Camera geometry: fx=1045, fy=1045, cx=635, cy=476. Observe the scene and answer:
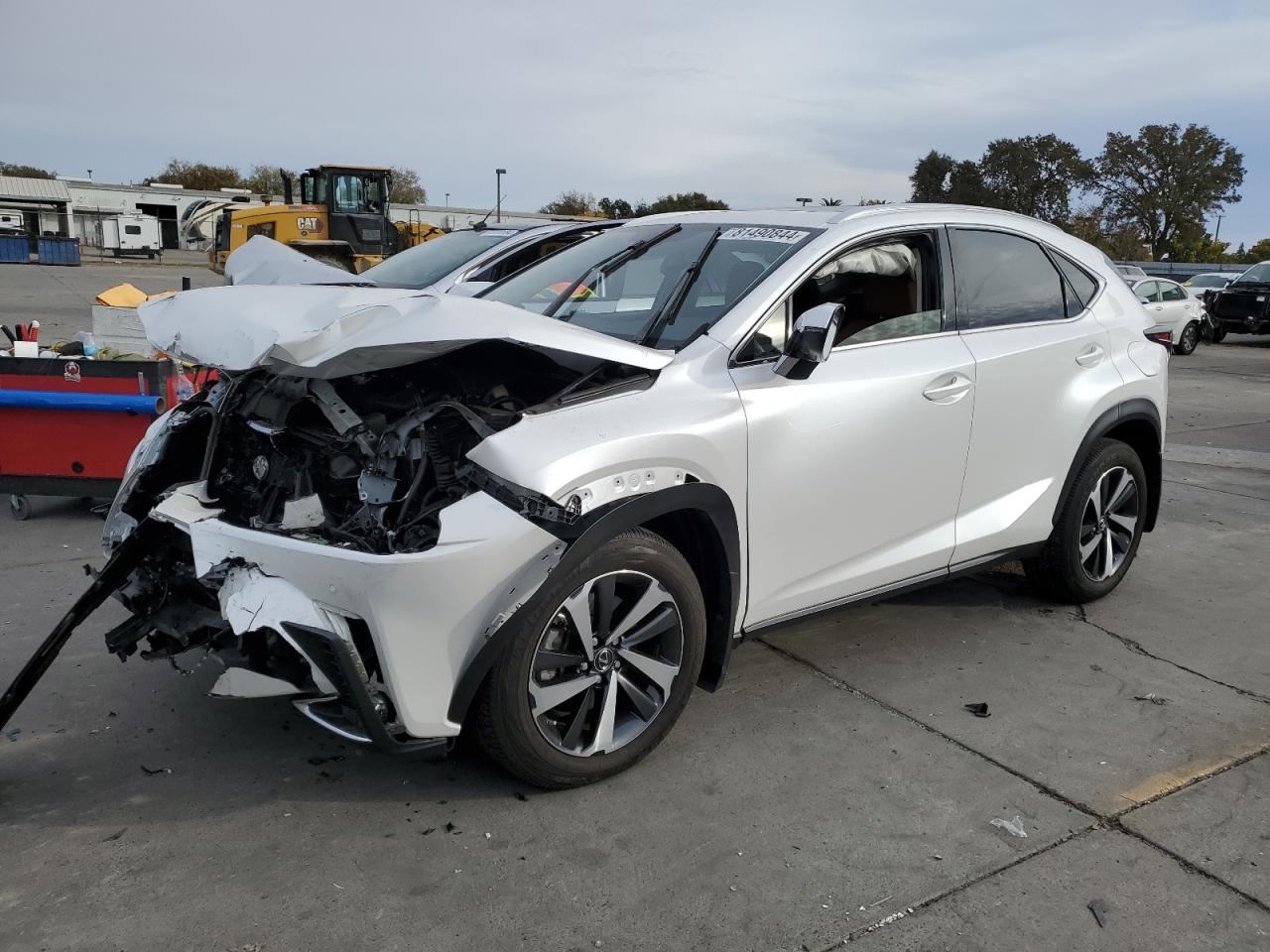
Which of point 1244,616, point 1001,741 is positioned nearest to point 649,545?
point 1001,741

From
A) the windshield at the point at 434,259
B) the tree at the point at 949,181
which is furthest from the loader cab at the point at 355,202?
the tree at the point at 949,181

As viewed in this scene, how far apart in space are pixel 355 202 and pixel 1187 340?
18689mm

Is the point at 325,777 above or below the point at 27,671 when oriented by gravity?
below

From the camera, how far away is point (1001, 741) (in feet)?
12.4

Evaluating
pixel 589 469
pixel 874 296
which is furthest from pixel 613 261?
pixel 589 469

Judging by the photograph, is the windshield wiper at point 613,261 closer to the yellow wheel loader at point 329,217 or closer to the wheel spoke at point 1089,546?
the wheel spoke at point 1089,546

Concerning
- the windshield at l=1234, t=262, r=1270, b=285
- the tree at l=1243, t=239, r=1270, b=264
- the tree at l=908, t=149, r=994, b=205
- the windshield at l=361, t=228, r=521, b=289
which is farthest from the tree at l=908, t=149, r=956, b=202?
the windshield at l=361, t=228, r=521, b=289

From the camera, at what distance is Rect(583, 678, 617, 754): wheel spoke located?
3307 millimetres

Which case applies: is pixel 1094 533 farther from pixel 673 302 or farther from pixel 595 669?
pixel 595 669

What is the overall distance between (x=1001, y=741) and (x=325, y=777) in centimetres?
237

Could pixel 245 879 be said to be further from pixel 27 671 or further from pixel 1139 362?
pixel 1139 362

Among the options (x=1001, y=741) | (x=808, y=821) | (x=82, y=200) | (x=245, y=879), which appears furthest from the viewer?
(x=82, y=200)

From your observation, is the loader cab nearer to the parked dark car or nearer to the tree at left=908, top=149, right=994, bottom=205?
the parked dark car

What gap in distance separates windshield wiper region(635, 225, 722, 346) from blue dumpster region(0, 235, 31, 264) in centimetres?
5075
